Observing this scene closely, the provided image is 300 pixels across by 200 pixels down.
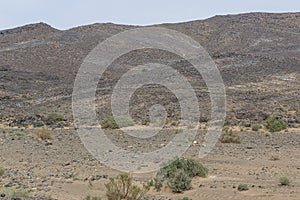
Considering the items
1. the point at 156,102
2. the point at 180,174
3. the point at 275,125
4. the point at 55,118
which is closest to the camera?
the point at 180,174

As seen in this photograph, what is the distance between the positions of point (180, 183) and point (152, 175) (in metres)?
2.17

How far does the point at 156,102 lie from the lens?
42250mm

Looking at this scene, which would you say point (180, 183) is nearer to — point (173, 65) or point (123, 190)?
point (123, 190)

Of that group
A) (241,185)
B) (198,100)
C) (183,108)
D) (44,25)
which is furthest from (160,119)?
(44,25)

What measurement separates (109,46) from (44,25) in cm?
2647

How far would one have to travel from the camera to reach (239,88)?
47688 millimetres

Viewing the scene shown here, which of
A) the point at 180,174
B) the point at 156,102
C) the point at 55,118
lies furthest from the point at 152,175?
the point at 156,102

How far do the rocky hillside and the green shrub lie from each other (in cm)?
1984

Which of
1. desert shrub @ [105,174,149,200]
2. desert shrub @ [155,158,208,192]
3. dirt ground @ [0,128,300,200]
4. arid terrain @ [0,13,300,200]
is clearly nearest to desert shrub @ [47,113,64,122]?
arid terrain @ [0,13,300,200]

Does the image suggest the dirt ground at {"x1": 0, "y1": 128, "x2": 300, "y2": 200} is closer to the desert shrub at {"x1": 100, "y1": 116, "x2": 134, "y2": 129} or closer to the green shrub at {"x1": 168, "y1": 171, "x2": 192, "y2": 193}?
the green shrub at {"x1": 168, "y1": 171, "x2": 192, "y2": 193}

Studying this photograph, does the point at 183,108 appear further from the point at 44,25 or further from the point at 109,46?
the point at 44,25

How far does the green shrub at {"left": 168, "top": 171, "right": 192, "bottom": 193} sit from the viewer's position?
1373 centimetres

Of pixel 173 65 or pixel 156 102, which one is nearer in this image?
pixel 156 102

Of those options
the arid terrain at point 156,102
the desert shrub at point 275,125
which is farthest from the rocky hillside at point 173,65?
the desert shrub at point 275,125
